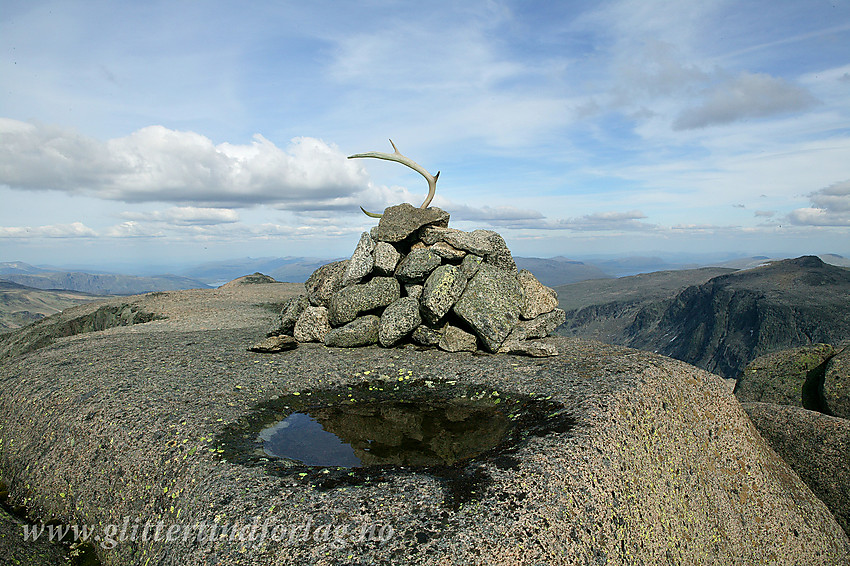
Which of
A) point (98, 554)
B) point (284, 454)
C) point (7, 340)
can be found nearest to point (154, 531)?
point (98, 554)

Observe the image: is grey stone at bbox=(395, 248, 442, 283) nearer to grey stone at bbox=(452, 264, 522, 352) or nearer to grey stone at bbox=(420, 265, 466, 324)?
grey stone at bbox=(420, 265, 466, 324)

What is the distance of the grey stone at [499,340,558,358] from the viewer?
45.0 ft

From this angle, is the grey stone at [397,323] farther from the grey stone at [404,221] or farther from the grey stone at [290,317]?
the grey stone at [290,317]

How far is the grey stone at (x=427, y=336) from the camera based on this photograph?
15.2 m

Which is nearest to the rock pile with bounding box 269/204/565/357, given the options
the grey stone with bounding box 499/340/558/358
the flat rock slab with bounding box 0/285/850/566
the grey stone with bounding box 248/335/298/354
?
the grey stone with bounding box 499/340/558/358

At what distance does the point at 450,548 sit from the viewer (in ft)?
18.9

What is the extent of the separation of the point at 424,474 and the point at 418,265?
9.92 meters

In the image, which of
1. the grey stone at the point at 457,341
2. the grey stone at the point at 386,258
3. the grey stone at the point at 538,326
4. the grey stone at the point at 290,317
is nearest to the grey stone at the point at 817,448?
the grey stone at the point at 538,326

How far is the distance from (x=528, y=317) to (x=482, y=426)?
7.93 meters

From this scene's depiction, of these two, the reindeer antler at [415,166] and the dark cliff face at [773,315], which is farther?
the dark cliff face at [773,315]

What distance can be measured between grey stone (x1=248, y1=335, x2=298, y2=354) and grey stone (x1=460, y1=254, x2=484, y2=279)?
6520mm

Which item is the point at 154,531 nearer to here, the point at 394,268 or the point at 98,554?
the point at 98,554

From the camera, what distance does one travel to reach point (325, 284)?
59.4 feet

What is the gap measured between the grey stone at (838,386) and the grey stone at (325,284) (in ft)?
55.7
